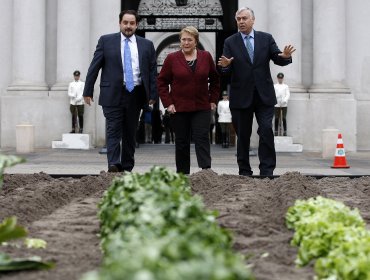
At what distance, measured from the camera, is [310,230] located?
4.88 metres

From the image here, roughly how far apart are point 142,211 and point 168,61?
254 inches

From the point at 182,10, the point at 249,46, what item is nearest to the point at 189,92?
the point at 249,46

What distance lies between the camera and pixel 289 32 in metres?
22.8

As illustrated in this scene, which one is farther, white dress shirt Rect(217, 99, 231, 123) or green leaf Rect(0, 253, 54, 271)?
white dress shirt Rect(217, 99, 231, 123)

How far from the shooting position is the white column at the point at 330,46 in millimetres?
22859

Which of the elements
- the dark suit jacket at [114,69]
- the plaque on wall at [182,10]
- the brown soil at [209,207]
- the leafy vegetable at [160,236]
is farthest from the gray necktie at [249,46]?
the plaque on wall at [182,10]

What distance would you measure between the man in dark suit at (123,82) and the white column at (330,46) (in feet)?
41.6

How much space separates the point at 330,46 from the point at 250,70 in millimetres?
12834

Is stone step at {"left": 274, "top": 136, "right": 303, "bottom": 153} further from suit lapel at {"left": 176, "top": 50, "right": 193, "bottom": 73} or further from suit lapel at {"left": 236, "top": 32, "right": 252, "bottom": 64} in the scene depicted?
suit lapel at {"left": 176, "top": 50, "right": 193, "bottom": 73}

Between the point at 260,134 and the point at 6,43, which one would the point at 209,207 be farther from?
the point at 6,43

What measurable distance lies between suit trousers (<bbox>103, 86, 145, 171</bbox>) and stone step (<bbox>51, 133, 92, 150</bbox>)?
11.1 meters

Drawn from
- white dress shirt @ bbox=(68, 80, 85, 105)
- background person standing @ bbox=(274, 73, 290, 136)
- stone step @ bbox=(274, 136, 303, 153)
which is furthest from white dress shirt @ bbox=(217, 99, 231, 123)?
white dress shirt @ bbox=(68, 80, 85, 105)

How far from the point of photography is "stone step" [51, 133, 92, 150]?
21.9m

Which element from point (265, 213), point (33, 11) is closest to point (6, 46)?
point (33, 11)
